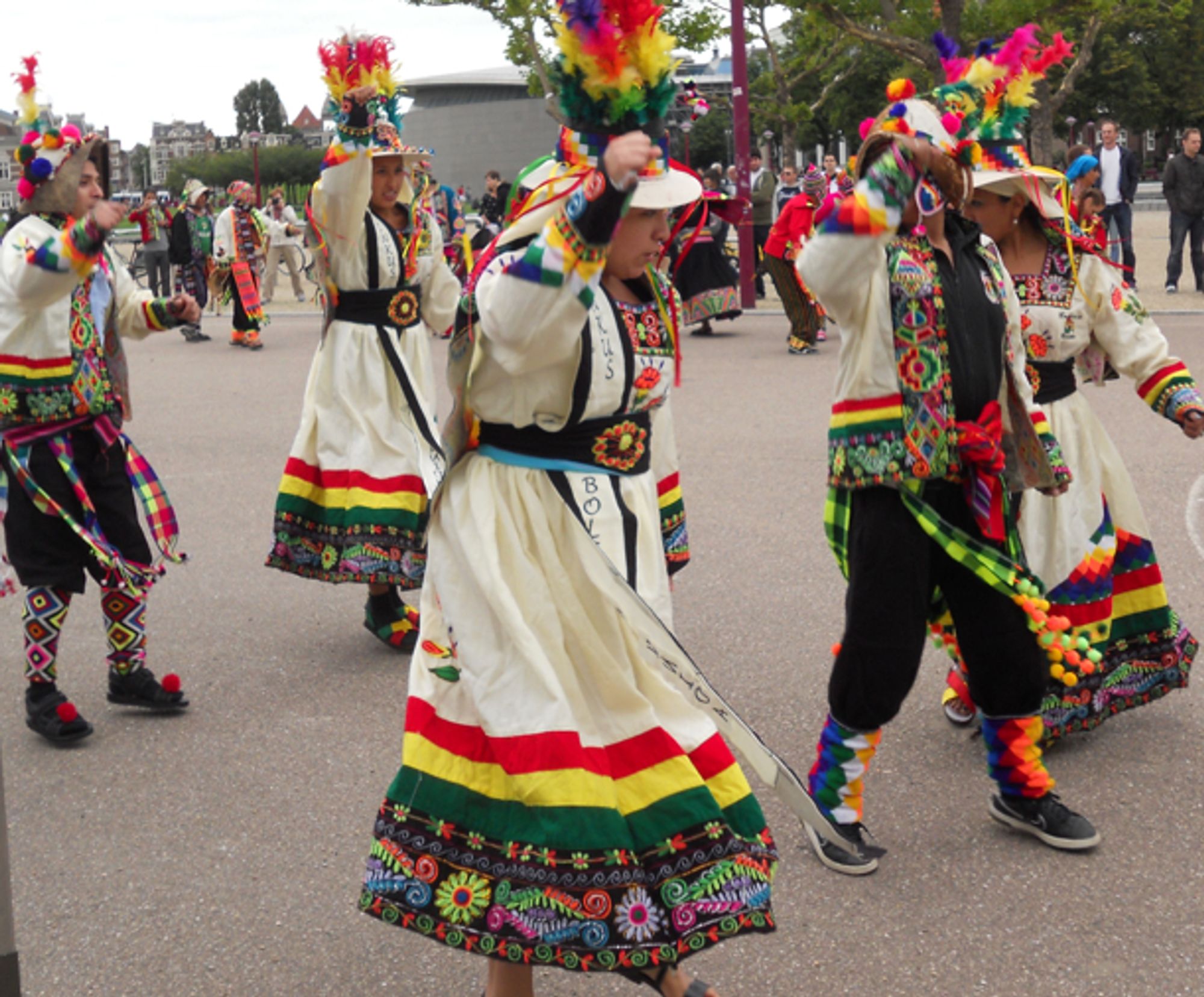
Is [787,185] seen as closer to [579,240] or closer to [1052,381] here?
[1052,381]

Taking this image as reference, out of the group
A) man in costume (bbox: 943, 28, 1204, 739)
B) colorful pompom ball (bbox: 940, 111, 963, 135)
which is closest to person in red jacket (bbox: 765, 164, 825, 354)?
colorful pompom ball (bbox: 940, 111, 963, 135)

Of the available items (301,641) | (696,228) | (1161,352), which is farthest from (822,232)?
(301,641)

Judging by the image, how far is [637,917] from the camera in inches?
106

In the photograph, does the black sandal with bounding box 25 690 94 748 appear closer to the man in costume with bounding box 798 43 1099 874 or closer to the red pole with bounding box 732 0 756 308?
the man in costume with bounding box 798 43 1099 874

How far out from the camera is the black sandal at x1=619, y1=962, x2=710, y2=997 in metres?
2.73

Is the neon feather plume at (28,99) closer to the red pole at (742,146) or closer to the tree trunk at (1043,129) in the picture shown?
the red pole at (742,146)

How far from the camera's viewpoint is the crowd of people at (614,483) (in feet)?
9.04

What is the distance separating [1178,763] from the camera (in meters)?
4.25

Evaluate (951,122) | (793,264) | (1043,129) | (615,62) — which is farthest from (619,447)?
(1043,129)

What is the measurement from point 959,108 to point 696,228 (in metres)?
0.76

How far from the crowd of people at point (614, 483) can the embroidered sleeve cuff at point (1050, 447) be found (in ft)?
0.04

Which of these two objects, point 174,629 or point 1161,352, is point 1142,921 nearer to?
point 1161,352

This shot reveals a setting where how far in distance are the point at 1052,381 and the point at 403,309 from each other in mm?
2430

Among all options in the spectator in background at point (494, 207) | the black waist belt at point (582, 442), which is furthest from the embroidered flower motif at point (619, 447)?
the spectator in background at point (494, 207)
